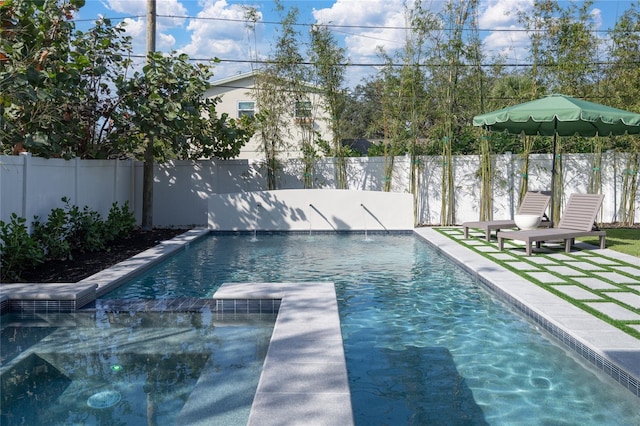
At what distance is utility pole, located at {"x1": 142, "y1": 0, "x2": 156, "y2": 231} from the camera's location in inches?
406

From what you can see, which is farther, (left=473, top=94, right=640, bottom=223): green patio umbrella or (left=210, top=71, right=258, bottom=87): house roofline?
(left=210, top=71, right=258, bottom=87): house roofline

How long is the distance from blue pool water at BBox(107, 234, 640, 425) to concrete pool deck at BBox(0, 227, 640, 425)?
0.14 m

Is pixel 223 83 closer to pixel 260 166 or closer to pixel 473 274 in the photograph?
pixel 260 166

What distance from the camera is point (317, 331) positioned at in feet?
11.7

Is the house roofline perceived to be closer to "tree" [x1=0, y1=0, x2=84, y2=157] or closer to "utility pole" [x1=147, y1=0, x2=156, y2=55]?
"utility pole" [x1=147, y1=0, x2=156, y2=55]

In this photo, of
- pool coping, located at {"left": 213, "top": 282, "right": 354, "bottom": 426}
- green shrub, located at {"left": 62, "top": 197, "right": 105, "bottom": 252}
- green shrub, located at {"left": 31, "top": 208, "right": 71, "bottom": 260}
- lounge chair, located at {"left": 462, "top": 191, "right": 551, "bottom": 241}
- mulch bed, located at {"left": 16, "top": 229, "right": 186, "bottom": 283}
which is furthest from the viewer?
lounge chair, located at {"left": 462, "top": 191, "right": 551, "bottom": 241}

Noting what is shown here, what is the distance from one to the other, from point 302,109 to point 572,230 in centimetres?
614

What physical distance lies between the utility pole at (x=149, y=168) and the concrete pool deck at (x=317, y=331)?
420 cm

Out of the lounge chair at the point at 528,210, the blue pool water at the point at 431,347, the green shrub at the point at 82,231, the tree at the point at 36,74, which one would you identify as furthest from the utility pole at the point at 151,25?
the lounge chair at the point at 528,210

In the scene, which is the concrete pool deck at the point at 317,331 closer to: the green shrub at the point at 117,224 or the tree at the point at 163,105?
the green shrub at the point at 117,224

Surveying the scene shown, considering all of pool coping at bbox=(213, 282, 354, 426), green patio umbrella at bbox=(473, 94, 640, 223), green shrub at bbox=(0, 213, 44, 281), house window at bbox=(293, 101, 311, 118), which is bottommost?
pool coping at bbox=(213, 282, 354, 426)

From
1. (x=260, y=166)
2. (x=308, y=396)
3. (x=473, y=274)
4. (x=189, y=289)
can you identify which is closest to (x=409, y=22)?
(x=260, y=166)

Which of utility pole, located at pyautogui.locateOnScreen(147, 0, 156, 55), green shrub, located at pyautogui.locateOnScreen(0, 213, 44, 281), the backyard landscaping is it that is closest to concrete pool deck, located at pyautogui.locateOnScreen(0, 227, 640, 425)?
the backyard landscaping

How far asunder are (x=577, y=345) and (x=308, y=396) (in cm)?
222
